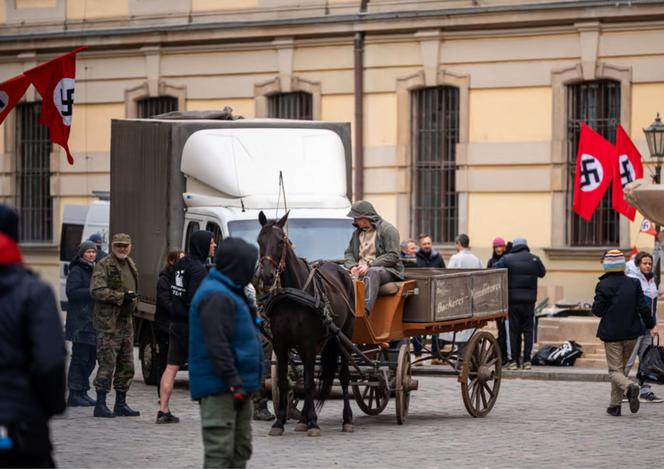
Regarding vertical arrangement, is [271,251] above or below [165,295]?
above

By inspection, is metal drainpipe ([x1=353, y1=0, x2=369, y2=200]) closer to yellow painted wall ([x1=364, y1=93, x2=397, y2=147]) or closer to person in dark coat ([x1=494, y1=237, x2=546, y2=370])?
yellow painted wall ([x1=364, y1=93, x2=397, y2=147])

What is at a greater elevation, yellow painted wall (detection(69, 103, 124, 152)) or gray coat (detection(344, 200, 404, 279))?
yellow painted wall (detection(69, 103, 124, 152))

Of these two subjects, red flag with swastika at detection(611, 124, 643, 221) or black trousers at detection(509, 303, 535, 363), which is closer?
black trousers at detection(509, 303, 535, 363)

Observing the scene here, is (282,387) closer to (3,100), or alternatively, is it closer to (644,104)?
(3,100)

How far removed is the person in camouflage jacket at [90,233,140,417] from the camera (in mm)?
16438

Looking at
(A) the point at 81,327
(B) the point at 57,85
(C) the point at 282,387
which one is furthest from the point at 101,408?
(B) the point at 57,85

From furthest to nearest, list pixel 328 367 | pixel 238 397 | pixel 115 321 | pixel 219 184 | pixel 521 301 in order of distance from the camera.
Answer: pixel 521 301 < pixel 219 184 < pixel 115 321 < pixel 328 367 < pixel 238 397

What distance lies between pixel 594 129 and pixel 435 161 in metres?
3.31

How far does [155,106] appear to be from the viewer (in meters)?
34.2

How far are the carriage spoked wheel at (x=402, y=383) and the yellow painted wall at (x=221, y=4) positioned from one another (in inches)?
699

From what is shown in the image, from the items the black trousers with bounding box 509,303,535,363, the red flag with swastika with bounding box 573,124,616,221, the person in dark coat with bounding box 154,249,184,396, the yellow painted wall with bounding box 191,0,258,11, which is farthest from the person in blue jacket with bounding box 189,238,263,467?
the yellow painted wall with bounding box 191,0,258,11

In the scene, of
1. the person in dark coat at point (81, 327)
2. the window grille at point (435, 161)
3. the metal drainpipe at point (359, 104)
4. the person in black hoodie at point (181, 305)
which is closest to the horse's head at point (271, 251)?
the person in black hoodie at point (181, 305)

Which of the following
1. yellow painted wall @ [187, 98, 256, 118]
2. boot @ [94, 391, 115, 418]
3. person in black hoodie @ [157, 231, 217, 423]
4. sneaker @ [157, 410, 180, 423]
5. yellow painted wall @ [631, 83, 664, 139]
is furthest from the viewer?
yellow painted wall @ [187, 98, 256, 118]

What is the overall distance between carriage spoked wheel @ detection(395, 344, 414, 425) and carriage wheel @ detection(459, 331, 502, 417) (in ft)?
2.34
